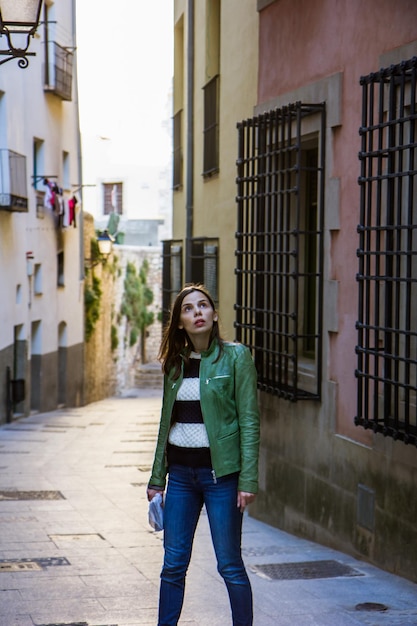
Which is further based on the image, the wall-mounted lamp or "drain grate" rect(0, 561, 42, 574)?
the wall-mounted lamp

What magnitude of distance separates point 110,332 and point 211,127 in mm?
22368

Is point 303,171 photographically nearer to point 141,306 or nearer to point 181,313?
point 181,313

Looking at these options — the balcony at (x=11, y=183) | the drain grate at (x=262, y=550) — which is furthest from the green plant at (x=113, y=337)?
the drain grate at (x=262, y=550)

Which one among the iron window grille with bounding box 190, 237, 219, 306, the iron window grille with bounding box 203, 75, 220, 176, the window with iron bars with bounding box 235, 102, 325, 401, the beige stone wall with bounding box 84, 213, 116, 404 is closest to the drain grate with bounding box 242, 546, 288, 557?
the window with iron bars with bounding box 235, 102, 325, 401

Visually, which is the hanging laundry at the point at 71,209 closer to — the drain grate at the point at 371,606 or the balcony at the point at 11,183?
the balcony at the point at 11,183

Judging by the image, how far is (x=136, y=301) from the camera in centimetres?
3819

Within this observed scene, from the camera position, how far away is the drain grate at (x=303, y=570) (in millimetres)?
7266

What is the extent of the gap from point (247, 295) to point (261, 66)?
6.86 ft

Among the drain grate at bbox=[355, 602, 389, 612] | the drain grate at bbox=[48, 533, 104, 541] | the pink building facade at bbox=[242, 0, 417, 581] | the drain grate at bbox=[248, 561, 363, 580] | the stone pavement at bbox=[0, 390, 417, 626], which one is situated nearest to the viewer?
the stone pavement at bbox=[0, 390, 417, 626]

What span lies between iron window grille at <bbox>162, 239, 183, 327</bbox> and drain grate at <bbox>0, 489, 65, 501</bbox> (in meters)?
3.82

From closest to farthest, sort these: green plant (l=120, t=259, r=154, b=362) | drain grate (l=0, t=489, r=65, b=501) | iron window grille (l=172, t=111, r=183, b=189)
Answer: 1. drain grate (l=0, t=489, r=65, b=501)
2. iron window grille (l=172, t=111, r=183, b=189)
3. green plant (l=120, t=259, r=154, b=362)

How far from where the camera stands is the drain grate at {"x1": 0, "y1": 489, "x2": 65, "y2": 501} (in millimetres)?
11773

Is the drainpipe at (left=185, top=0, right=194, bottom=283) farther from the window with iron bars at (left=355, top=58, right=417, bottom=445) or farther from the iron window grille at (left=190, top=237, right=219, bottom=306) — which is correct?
the window with iron bars at (left=355, top=58, right=417, bottom=445)

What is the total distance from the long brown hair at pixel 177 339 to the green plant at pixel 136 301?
31.6m
